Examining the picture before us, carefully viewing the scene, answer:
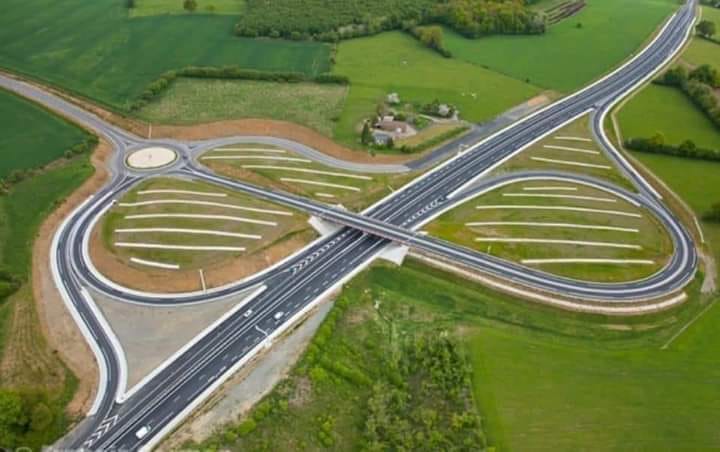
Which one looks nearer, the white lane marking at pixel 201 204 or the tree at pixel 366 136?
the white lane marking at pixel 201 204

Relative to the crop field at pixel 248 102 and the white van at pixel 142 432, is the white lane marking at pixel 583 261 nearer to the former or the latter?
the crop field at pixel 248 102

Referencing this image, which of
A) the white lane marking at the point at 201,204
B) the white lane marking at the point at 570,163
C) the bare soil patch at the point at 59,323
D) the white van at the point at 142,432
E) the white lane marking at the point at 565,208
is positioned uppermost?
the white lane marking at the point at 570,163

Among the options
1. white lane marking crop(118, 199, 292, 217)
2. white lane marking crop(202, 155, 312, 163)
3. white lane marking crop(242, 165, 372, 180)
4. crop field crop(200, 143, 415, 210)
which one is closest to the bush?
crop field crop(200, 143, 415, 210)

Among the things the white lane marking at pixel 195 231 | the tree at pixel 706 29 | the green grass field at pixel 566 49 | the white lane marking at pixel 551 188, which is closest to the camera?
the white lane marking at pixel 195 231

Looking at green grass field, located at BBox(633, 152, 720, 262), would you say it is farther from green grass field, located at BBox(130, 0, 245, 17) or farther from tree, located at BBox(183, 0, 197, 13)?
tree, located at BBox(183, 0, 197, 13)

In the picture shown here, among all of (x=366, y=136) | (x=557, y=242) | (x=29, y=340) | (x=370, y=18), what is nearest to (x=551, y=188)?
(x=557, y=242)

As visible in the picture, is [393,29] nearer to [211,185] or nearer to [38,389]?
[211,185]

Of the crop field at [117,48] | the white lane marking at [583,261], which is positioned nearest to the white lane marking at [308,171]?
the white lane marking at [583,261]
